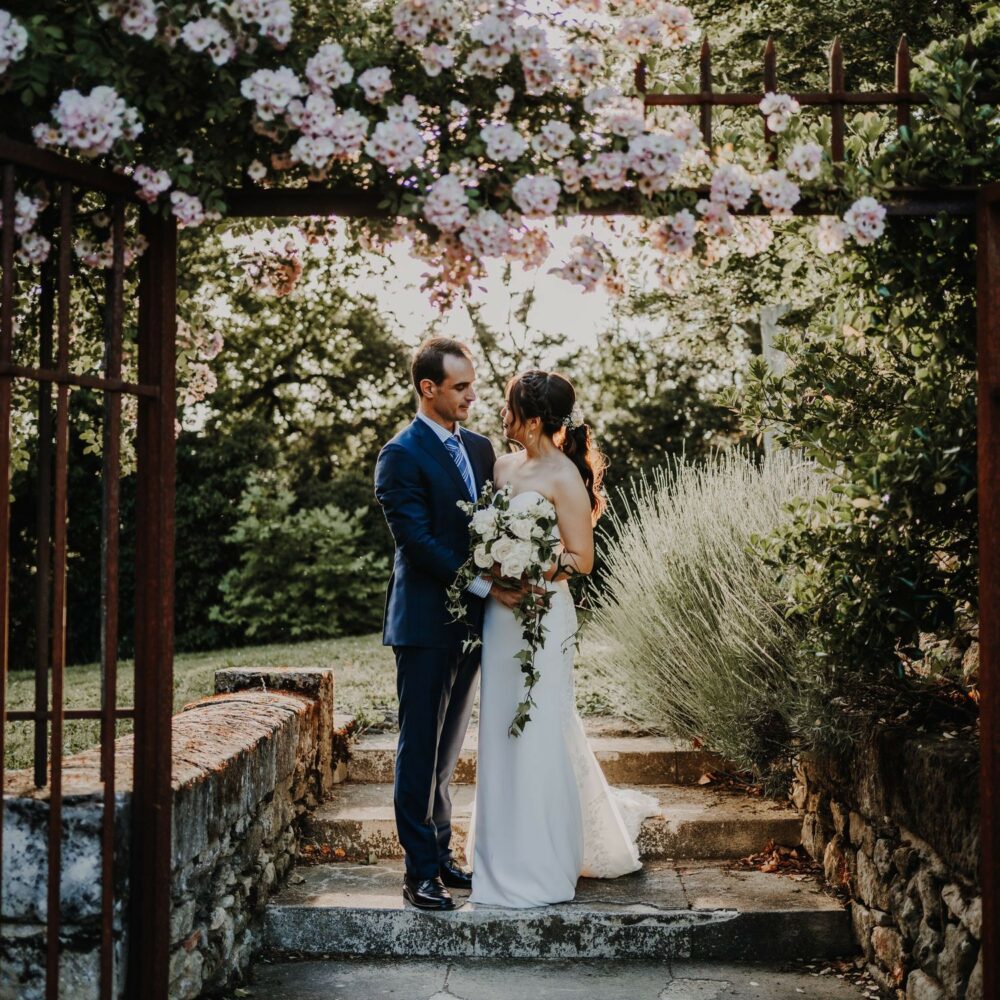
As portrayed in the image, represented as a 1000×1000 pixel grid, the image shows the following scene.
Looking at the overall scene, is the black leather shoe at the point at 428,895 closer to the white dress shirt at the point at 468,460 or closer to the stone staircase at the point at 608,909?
the stone staircase at the point at 608,909

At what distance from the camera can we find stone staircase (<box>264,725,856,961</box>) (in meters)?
4.60

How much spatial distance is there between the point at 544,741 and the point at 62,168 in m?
2.91

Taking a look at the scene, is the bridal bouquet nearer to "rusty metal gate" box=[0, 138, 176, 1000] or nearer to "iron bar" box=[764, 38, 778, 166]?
"rusty metal gate" box=[0, 138, 176, 1000]

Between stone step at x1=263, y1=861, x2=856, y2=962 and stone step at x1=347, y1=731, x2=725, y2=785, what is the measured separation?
161cm

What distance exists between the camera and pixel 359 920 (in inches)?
184

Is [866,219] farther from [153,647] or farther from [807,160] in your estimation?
[153,647]

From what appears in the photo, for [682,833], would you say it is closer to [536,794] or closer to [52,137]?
[536,794]

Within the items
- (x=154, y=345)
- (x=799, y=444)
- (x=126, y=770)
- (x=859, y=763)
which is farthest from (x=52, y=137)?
(x=859, y=763)

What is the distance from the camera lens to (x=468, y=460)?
5039 millimetres

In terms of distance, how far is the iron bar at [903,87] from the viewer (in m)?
3.38

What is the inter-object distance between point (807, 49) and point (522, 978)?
7.89 m

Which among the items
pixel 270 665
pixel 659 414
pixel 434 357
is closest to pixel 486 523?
pixel 434 357

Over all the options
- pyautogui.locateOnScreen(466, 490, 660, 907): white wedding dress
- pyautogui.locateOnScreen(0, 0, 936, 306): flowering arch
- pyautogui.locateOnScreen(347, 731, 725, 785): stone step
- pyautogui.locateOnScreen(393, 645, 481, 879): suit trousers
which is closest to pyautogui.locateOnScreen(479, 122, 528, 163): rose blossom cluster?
pyautogui.locateOnScreen(0, 0, 936, 306): flowering arch

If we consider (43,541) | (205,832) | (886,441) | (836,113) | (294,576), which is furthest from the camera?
(294,576)
